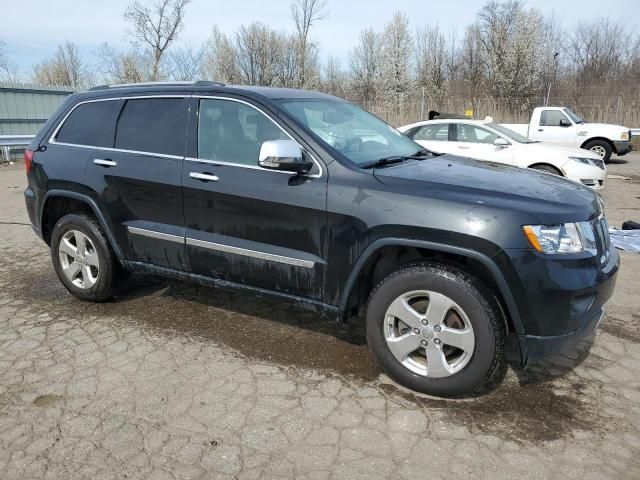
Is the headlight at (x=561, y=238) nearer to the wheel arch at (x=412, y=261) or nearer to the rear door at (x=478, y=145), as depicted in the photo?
the wheel arch at (x=412, y=261)

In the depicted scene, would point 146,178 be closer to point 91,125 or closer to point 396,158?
point 91,125

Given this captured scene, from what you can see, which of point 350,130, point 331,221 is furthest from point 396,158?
point 331,221

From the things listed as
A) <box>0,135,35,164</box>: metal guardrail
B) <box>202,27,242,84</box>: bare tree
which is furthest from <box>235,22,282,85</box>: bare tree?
<box>0,135,35,164</box>: metal guardrail

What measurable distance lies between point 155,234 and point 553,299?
281 cm

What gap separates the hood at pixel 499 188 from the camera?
293 cm

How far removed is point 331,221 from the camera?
3299 mm

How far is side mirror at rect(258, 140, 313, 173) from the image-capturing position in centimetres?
328

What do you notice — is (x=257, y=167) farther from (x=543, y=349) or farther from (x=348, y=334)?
(x=543, y=349)

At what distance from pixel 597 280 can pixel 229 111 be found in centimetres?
263

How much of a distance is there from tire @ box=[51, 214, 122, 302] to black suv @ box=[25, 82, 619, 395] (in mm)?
13

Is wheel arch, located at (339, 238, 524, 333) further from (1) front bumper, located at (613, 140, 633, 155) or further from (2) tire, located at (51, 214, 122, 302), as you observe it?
(1) front bumper, located at (613, 140, 633, 155)

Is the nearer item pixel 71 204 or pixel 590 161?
pixel 71 204

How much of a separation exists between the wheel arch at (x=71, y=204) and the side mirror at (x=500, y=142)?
23.4ft

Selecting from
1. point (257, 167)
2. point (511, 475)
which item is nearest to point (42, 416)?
point (257, 167)
